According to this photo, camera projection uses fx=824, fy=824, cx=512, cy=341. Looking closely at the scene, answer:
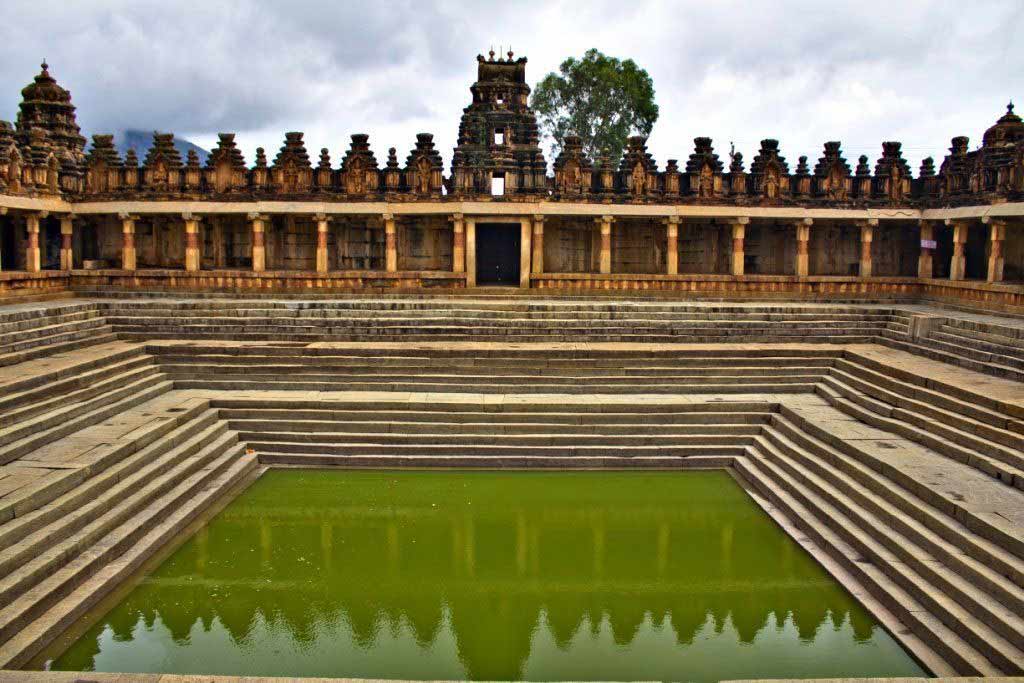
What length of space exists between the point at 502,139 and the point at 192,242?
1227 cm

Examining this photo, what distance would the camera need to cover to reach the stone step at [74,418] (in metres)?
10.3

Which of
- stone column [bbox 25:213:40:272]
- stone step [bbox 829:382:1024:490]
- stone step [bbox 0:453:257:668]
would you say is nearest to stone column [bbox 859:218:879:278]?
stone step [bbox 829:382:1024:490]

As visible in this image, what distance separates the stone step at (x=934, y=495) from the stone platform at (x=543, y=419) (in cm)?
3

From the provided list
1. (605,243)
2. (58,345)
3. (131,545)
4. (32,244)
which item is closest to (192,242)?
(32,244)

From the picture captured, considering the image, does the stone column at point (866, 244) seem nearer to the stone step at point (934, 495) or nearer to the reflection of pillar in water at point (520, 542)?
the stone step at point (934, 495)

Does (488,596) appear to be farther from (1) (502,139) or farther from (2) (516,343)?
(1) (502,139)

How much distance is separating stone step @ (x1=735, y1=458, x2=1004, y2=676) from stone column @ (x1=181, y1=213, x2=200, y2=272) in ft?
56.1

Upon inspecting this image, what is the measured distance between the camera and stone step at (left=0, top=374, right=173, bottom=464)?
10297mm

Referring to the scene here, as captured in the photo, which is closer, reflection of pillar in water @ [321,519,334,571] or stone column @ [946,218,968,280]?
reflection of pillar in water @ [321,519,334,571]

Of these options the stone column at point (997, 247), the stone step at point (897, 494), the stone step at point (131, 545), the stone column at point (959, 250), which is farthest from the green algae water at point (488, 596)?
the stone column at point (959, 250)

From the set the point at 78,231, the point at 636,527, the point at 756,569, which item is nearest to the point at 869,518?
the point at 756,569

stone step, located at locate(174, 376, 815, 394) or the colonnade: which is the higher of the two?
the colonnade

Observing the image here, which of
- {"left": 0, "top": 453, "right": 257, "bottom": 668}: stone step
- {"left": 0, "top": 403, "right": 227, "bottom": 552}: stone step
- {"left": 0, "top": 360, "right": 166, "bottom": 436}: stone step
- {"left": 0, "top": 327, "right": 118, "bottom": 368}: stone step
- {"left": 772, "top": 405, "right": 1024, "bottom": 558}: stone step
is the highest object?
{"left": 0, "top": 327, "right": 118, "bottom": 368}: stone step

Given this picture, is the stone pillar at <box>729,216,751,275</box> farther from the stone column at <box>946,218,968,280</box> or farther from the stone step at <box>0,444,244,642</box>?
the stone step at <box>0,444,244,642</box>
